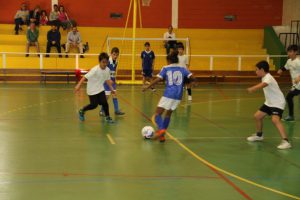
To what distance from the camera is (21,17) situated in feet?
80.4

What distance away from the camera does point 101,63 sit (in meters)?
10.7

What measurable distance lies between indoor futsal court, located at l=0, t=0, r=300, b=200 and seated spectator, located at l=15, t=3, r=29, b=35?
0.06m

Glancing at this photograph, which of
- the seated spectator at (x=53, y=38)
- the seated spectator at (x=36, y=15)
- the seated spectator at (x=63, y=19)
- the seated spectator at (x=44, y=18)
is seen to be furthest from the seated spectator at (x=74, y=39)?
the seated spectator at (x=44, y=18)

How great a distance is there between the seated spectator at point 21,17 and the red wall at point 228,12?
907cm

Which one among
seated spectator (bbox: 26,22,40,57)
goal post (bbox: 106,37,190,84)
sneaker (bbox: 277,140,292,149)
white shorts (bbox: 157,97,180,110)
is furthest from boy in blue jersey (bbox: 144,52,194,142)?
seated spectator (bbox: 26,22,40,57)

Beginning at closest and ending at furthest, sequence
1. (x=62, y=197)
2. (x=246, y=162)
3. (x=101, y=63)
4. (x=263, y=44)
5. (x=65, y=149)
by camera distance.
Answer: (x=62, y=197) → (x=246, y=162) → (x=65, y=149) → (x=101, y=63) → (x=263, y=44)

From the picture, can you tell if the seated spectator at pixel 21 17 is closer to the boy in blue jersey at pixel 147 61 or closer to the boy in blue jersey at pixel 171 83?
the boy in blue jersey at pixel 147 61

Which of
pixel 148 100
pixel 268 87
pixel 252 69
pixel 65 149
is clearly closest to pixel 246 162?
pixel 268 87

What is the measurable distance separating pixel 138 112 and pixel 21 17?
14.4 metres

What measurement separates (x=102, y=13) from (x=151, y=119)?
17044mm

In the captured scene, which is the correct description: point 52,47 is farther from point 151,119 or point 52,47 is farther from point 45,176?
point 45,176

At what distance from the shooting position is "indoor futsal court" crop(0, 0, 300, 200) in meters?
6.39

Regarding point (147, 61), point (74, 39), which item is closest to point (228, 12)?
point (74, 39)

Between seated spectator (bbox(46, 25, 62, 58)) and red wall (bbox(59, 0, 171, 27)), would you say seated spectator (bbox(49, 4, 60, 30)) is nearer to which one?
seated spectator (bbox(46, 25, 62, 58))
